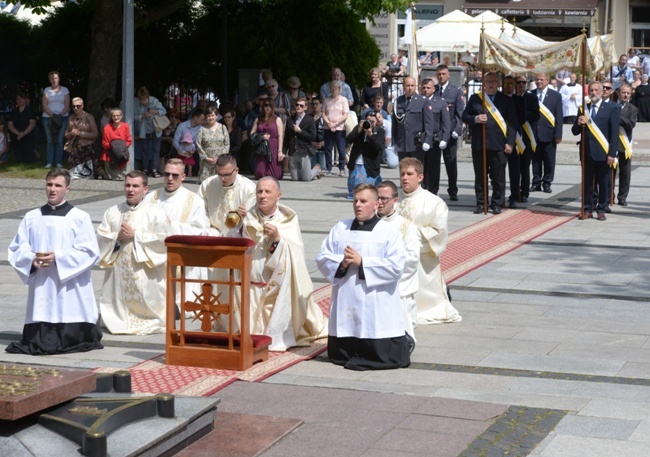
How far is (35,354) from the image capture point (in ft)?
29.8

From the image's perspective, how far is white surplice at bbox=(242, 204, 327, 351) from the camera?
30.7 feet

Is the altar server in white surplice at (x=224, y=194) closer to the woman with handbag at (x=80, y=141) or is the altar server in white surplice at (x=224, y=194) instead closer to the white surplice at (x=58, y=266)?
the white surplice at (x=58, y=266)

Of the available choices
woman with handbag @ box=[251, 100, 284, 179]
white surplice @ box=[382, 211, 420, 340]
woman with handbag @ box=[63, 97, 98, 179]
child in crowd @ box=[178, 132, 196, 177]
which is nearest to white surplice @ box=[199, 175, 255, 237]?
white surplice @ box=[382, 211, 420, 340]

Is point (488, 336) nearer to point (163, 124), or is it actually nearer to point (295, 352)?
point (295, 352)

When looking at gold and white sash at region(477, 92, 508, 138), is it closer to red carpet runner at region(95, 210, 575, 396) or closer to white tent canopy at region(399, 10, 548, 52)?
red carpet runner at region(95, 210, 575, 396)

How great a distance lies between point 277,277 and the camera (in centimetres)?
939

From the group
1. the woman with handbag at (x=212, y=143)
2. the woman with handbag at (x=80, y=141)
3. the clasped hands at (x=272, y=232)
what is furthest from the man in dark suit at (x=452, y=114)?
the clasped hands at (x=272, y=232)

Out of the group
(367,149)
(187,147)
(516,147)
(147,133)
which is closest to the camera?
(367,149)

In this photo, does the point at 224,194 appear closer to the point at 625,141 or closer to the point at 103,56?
the point at 625,141

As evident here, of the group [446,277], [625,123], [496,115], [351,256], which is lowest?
[446,277]

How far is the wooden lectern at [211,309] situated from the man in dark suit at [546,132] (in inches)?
450

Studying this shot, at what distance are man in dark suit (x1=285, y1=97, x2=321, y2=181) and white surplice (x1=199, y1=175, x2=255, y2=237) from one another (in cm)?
986

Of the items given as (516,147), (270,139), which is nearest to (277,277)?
(516,147)

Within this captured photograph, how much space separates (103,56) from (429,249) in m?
13.6
